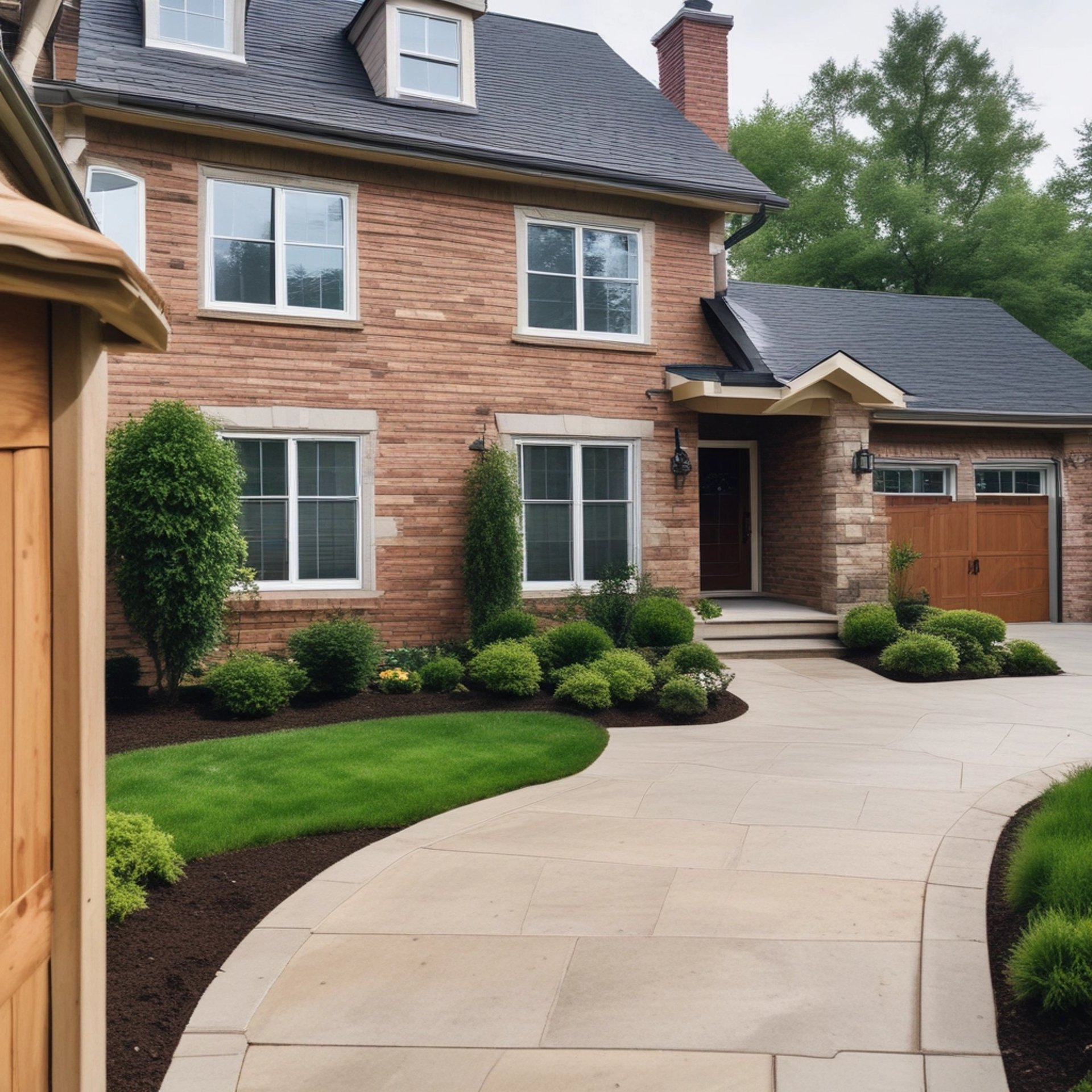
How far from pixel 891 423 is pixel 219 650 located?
35.1 feet

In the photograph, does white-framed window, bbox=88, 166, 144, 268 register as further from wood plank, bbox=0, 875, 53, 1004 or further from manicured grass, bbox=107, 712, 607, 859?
wood plank, bbox=0, 875, 53, 1004

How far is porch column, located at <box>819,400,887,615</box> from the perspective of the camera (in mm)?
14125

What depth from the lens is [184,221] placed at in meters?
11.6

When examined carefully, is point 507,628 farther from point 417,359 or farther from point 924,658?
point 924,658

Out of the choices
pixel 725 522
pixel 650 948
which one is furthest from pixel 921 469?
pixel 650 948

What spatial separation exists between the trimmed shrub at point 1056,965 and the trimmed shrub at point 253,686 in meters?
7.22

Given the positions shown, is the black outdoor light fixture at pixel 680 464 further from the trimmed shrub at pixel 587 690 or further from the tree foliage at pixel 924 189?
the tree foliage at pixel 924 189

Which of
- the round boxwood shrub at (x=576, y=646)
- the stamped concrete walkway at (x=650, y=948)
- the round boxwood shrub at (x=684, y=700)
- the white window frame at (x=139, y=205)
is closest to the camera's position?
the stamped concrete walkway at (x=650, y=948)

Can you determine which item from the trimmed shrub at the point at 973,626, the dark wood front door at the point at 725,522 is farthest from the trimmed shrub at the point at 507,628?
the dark wood front door at the point at 725,522

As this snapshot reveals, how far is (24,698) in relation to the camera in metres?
2.30

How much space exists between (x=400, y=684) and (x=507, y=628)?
1.56 metres

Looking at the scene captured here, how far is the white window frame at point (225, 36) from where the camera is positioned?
40.3 feet

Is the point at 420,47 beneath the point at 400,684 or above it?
above

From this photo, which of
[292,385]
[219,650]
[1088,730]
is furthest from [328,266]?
[1088,730]
